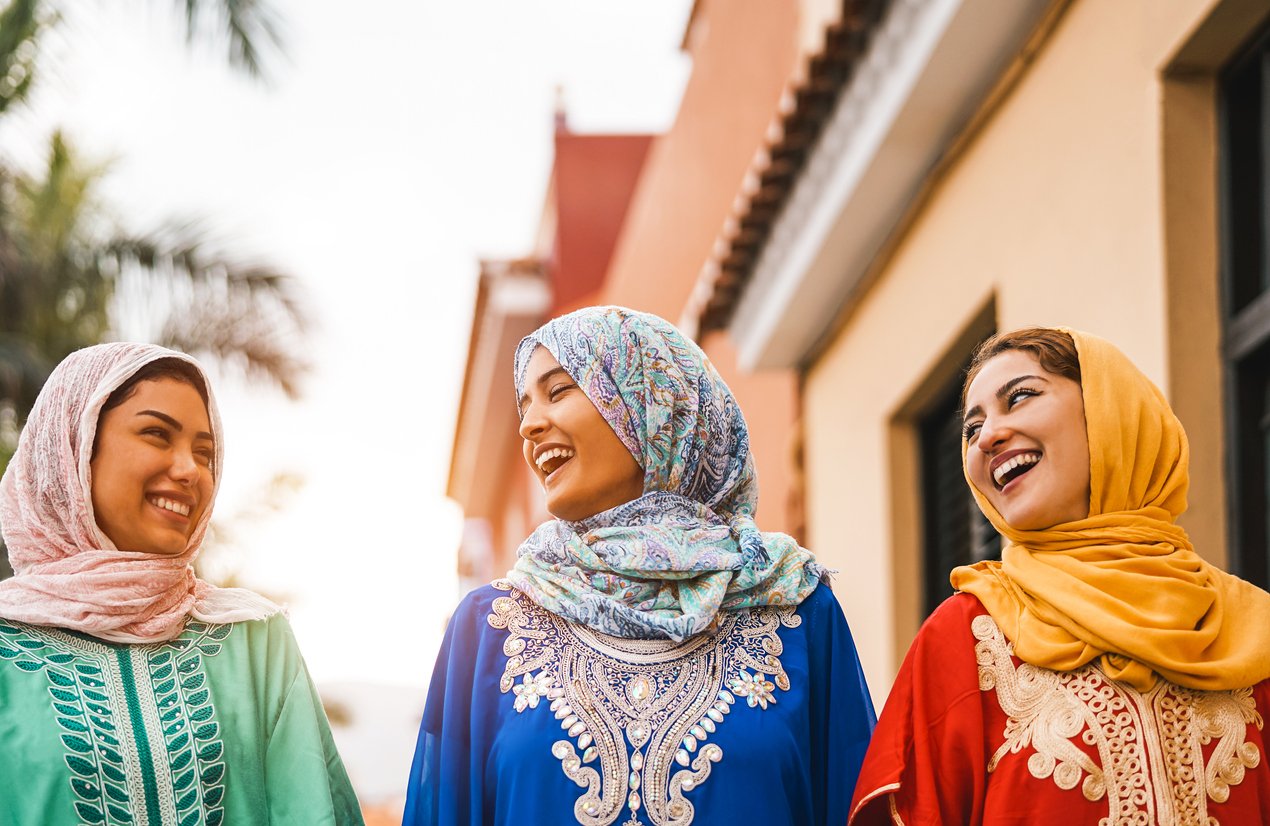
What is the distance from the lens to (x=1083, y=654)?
4164 mm

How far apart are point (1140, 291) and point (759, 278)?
147 inches

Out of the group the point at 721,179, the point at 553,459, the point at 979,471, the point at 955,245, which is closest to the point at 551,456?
the point at 553,459

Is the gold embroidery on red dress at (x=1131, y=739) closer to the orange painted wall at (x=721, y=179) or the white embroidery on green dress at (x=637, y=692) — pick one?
the white embroidery on green dress at (x=637, y=692)

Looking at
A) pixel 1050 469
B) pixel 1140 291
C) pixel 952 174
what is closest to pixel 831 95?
pixel 952 174

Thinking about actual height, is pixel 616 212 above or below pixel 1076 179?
above

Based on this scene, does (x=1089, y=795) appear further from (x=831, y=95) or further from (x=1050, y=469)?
(x=831, y=95)

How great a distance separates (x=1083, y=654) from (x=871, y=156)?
160 inches

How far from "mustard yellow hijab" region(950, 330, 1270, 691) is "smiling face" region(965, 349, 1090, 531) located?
33mm

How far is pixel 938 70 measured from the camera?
7266 millimetres

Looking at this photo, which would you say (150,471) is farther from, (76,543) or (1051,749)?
(1051,749)

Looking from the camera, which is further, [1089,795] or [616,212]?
[616,212]

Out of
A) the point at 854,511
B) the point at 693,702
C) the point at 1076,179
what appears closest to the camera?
the point at 693,702

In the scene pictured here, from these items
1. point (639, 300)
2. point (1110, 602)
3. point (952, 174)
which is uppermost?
point (639, 300)

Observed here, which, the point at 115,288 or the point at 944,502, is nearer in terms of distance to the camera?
the point at 944,502
